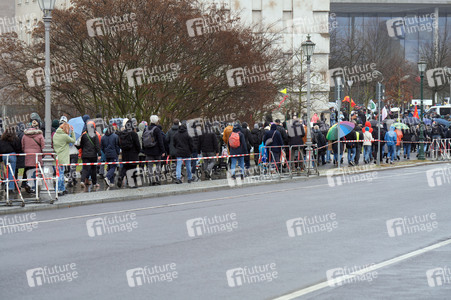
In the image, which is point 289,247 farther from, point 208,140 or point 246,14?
point 246,14

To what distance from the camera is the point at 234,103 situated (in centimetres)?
3478

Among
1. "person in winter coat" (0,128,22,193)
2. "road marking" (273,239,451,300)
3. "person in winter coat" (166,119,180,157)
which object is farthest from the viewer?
"person in winter coat" (166,119,180,157)

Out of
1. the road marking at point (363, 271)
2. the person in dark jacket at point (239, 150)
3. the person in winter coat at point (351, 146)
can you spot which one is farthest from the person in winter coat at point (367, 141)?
the road marking at point (363, 271)

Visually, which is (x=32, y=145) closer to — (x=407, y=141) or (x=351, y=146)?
(x=351, y=146)

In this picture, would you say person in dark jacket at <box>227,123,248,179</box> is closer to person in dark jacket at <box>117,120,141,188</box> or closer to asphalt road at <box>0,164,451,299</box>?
person in dark jacket at <box>117,120,141,188</box>

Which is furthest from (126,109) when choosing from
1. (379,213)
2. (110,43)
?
(379,213)

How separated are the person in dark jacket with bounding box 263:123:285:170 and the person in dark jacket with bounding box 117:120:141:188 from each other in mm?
5532

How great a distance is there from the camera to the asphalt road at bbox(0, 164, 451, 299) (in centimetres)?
809

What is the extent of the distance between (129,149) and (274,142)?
5.92 meters

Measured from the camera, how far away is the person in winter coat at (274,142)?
25.6m

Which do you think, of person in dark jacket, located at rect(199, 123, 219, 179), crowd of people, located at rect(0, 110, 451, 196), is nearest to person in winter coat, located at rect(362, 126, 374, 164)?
crowd of people, located at rect(0, 110, 451, 196)

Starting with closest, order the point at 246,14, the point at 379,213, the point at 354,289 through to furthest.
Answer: the point at 354,289, the point at 379,213, the point at 246,14

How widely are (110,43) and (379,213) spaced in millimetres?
20064

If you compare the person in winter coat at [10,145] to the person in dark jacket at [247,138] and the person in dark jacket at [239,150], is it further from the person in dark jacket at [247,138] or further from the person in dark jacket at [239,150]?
the person in dark jacket at [247,138]
